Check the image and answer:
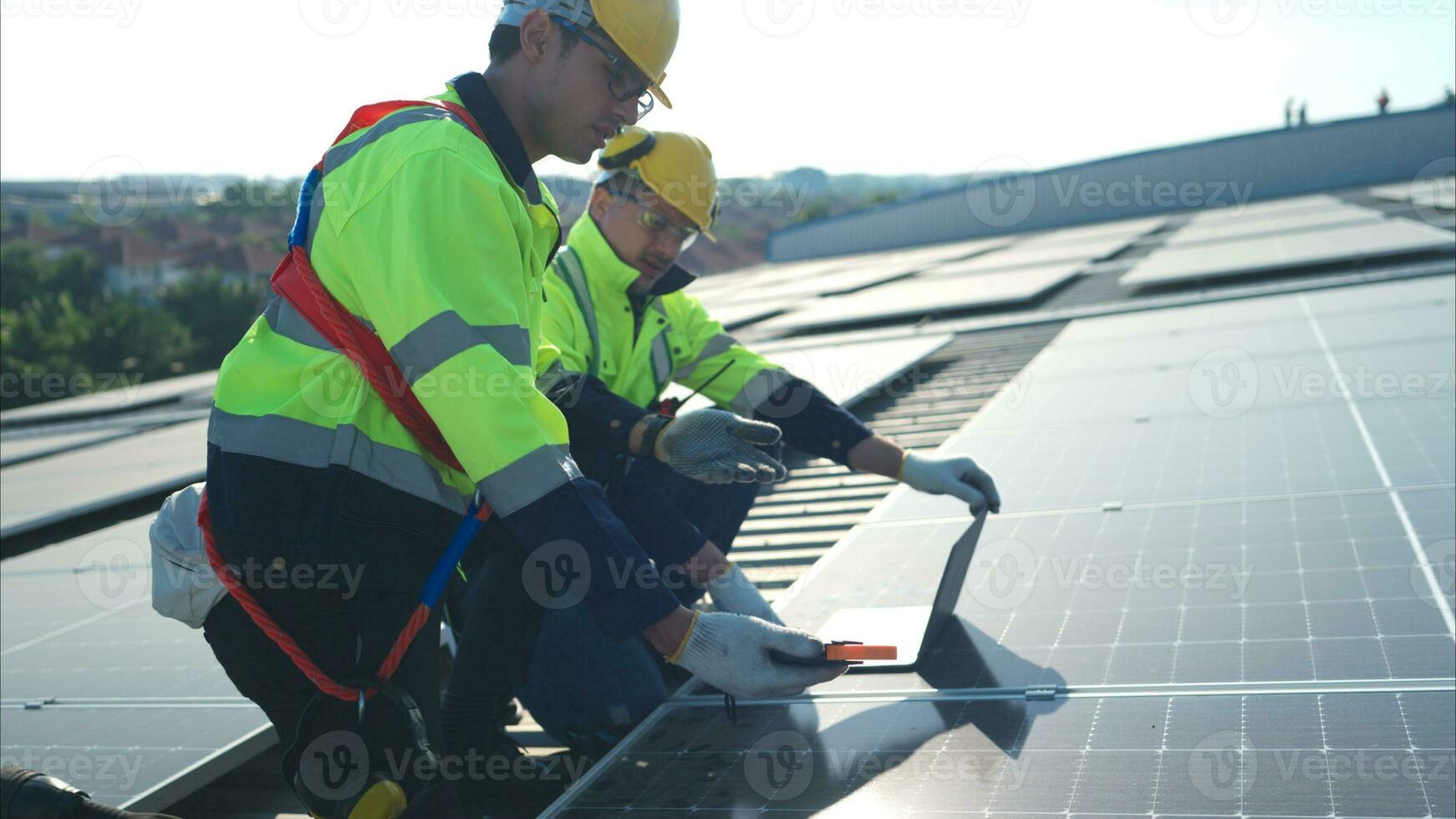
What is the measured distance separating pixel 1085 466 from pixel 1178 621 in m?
1.85

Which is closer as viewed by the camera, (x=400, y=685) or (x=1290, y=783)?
(x=1290, y=783)

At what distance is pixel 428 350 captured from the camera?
6.07 feet

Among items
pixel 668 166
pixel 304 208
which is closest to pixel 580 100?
pixel 304 208

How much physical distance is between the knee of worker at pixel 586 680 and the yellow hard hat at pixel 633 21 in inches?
58.8

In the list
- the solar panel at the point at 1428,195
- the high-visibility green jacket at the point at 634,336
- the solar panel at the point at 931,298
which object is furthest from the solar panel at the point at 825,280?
the high-visibility green jacket at the point at 634,336

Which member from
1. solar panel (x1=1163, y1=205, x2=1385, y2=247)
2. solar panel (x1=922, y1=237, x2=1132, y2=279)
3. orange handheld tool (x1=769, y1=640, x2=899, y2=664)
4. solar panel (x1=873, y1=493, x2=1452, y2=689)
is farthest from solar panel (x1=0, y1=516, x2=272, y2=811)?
solar panel (x1=1163, y1=205, x2=1385, y2=247)

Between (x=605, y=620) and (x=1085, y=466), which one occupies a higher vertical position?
(x=605, y=620)

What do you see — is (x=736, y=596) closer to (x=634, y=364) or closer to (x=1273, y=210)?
(x=634, y=364)

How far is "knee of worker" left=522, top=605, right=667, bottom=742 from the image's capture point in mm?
3078

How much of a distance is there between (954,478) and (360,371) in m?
2.01

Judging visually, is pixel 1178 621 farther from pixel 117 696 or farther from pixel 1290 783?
pixel 117 696

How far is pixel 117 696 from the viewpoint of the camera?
11.3 ft

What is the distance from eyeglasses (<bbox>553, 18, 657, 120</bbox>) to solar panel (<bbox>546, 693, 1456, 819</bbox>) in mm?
1396

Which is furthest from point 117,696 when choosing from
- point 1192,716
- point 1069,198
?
point 1069,198
